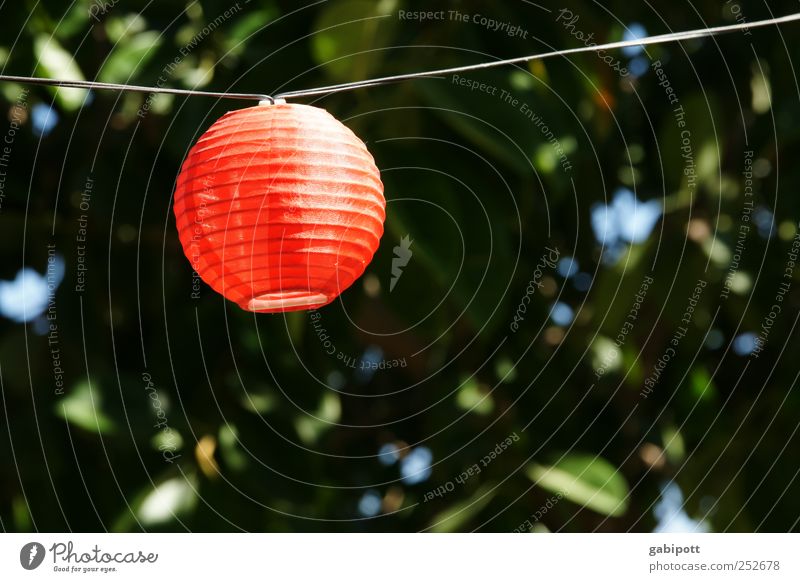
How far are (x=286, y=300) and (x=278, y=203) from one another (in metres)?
0.12

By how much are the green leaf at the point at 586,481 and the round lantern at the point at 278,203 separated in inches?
24.1

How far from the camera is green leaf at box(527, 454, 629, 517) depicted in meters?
1.51

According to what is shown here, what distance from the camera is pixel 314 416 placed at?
5.27ft

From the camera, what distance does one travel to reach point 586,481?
153cm

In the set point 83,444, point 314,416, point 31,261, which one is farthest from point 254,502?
point 31,261

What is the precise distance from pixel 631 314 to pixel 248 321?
583mm

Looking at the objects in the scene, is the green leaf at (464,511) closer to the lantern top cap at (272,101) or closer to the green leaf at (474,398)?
the green leaf at (474,398)

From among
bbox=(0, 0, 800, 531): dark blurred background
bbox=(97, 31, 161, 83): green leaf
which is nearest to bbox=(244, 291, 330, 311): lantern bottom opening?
bbox=(0, 0, 800, 531): dark blurred background

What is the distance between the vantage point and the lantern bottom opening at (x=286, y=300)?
1035 millimetres

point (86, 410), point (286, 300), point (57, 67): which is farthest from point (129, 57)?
point (286, 300)

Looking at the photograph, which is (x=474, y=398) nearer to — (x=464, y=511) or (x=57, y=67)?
(x=464, y=511)

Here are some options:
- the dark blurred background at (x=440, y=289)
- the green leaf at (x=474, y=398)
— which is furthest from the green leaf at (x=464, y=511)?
the green leaf at (x=474, y=398)

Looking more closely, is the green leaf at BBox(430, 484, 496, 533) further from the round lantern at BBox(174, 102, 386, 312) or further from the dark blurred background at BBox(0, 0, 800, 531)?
the round lantern at BBox(174, 102, 386, 312)

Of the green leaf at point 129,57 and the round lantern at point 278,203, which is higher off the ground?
the green leaf at point 129,57
